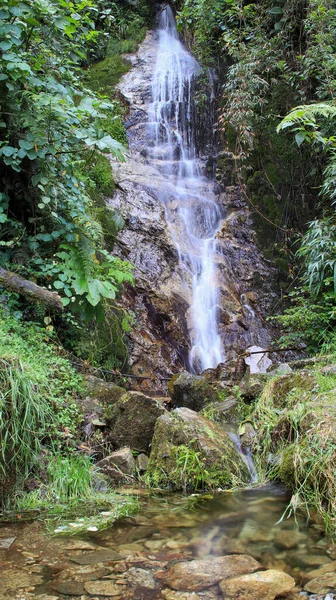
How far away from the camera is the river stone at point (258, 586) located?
2154 millimetres

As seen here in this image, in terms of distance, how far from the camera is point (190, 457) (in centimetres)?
379

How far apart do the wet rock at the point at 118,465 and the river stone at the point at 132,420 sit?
32 cm

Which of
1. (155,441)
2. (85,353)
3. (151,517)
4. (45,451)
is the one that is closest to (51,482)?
(45,451)

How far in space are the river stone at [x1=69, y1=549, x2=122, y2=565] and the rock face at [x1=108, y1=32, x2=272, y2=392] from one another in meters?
4.08

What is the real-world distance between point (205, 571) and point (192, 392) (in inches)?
121

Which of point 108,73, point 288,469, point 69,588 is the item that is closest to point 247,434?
point 288,469

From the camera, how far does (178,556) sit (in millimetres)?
2562

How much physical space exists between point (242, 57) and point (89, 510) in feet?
30.6

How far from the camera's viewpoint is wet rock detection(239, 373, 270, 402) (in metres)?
5.22

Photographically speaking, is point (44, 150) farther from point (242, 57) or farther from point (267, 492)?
point (242, 57)

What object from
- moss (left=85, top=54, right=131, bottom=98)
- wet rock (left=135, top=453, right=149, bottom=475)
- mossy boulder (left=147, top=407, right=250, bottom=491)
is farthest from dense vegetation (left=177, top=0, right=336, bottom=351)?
wet rock (left=135, top=453, right=149, bottom=475)

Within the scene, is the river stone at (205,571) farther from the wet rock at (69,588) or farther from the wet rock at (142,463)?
the wet rock at (142,463)

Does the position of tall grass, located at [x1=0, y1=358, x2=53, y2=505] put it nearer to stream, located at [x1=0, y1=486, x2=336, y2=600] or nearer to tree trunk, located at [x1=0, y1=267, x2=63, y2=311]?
stream, located at [x1=0, y1=486, x2=336, y2=600]

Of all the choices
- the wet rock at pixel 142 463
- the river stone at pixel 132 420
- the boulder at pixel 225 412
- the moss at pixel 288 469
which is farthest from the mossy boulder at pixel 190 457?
the boulder at pixel 225 412
